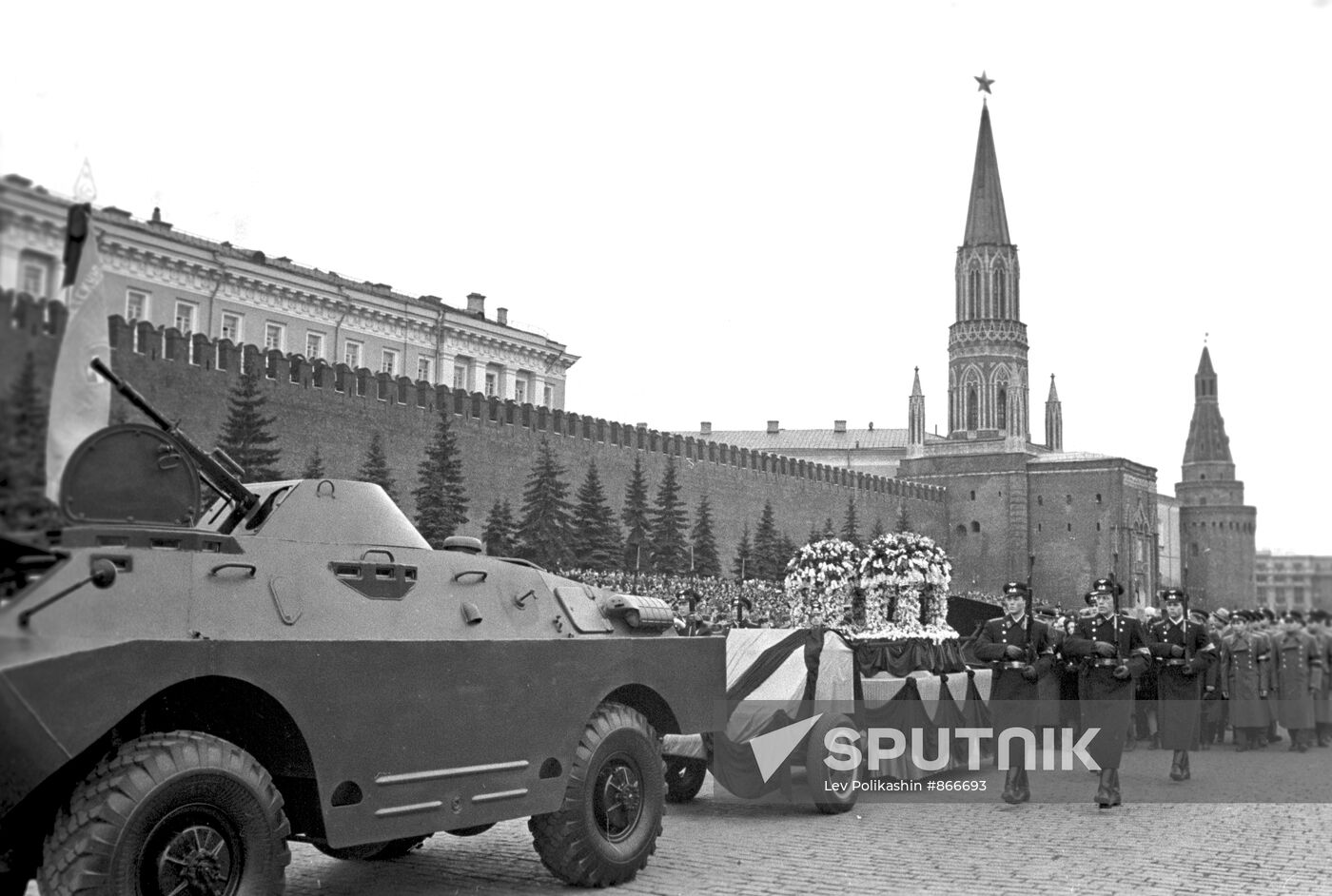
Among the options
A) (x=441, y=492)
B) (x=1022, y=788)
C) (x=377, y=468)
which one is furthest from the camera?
(x=441, y=492)

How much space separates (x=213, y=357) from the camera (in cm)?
3017

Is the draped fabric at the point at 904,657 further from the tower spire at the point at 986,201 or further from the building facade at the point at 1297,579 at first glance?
the tower spire at the point at 986,201

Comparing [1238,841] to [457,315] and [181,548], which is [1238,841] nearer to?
[181,548]

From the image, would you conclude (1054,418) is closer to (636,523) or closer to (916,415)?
(916,415)

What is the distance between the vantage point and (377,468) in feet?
104

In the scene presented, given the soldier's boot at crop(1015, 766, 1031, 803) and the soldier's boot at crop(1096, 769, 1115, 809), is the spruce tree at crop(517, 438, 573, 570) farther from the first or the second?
the soldier's boot at crop(1096, 769, 1115, 809)

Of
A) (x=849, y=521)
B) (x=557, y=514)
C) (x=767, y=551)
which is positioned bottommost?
(x=767, y=551)

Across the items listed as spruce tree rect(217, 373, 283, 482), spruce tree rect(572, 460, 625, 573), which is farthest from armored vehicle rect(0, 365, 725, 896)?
spruce tree rect(572, 460, 625, 573)

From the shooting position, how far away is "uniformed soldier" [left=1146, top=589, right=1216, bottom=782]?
12633 millimetres

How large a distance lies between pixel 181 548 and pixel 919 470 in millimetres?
70555

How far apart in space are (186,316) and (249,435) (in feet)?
41.6

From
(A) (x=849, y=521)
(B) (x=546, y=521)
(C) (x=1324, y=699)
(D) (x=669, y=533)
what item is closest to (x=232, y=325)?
(B) (x=546, y=521)

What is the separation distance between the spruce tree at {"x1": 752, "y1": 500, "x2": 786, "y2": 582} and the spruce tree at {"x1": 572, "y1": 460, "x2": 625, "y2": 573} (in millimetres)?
8107

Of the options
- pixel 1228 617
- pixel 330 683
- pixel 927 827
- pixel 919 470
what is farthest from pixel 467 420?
pixel 919 470
